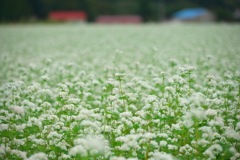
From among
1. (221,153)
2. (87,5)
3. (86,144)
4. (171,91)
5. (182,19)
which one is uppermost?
(87,5)

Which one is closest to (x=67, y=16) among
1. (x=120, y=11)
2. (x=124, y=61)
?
(x=120, y=11)

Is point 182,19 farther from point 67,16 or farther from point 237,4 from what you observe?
point 67,16

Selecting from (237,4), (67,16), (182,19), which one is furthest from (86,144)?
(237,4)

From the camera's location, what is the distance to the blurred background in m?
74.6

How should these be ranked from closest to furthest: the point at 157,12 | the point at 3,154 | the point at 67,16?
the point at 3,154
the point at 67,16
the point at 157,12

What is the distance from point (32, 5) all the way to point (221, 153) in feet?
317

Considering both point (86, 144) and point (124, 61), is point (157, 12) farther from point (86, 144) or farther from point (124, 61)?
point (86, 144)

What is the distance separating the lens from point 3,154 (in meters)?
3.87

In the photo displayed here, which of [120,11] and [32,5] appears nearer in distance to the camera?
[32,5]

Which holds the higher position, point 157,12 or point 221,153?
point 157,12

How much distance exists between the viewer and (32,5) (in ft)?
298

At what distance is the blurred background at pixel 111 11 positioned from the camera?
7462 cm

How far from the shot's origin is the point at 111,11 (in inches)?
3871

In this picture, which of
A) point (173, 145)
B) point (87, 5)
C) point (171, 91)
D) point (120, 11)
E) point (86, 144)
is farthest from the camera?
point (120, 11)
